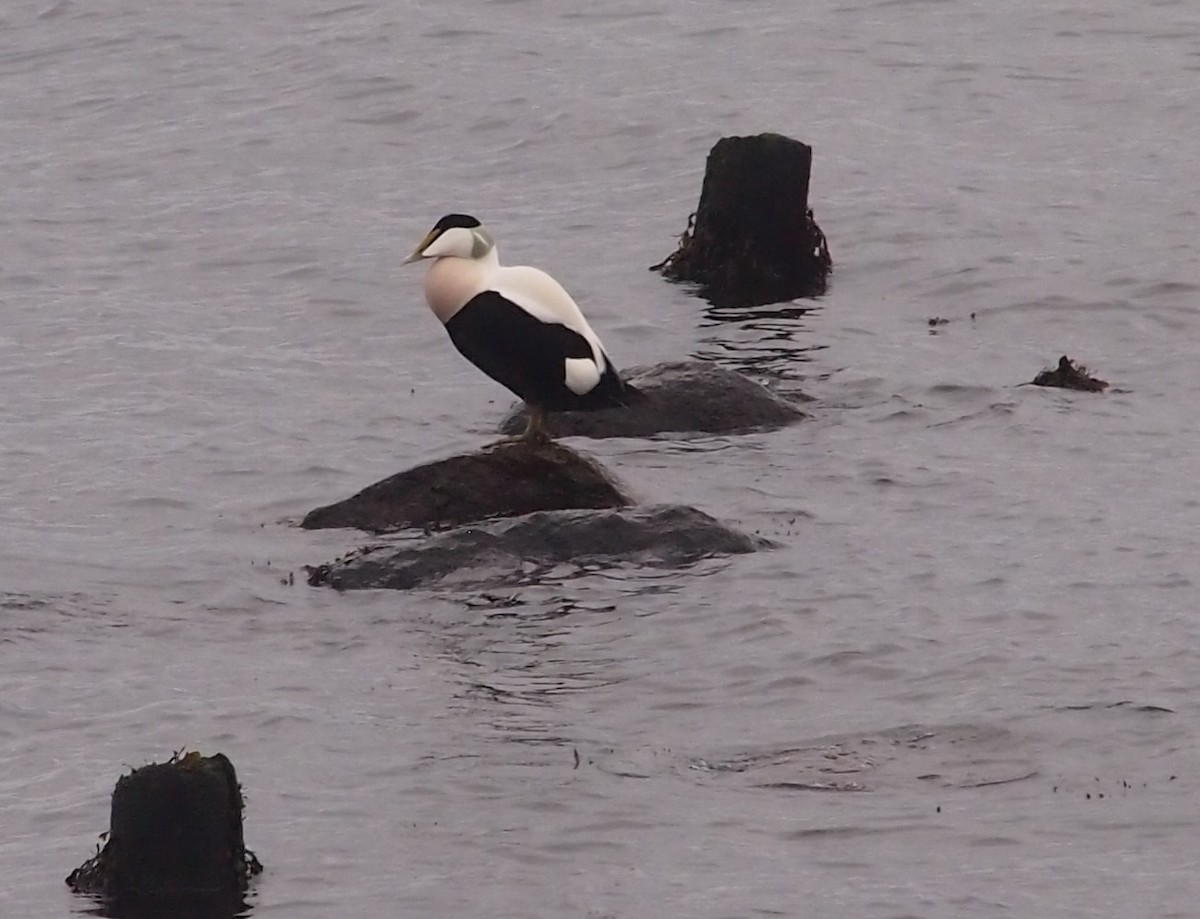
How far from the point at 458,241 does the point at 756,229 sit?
557 cm

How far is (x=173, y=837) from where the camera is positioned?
7621 mm

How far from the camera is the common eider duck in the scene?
12227 millimetres

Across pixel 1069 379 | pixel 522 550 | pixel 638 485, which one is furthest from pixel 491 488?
pixel 1069 379

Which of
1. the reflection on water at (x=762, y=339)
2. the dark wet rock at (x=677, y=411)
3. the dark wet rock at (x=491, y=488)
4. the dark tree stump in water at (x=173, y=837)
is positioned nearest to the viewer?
the dark tree stump in water at (x=173, y=837)

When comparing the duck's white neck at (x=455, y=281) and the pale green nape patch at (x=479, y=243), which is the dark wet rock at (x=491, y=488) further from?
the pale green nape patch at (x=479, y=243)

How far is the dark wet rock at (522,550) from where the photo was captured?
1096 cm

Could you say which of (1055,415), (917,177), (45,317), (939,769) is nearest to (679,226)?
(917,177)

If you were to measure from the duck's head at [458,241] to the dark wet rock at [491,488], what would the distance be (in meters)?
1.13

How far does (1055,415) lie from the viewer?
46.6 feet

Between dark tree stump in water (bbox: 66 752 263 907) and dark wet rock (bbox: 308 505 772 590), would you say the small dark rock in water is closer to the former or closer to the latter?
dark wet rock (bbox: 308 505 772 590)

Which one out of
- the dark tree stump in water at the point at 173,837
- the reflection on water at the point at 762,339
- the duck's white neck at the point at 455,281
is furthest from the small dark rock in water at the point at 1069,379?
the dark tree stump in water at the point at 173,837

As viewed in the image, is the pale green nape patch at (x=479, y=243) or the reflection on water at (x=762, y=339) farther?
the reflection on water at (x=762, y=339)

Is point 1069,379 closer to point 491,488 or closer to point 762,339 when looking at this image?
point 762,339

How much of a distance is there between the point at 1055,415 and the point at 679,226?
21.0 feet
